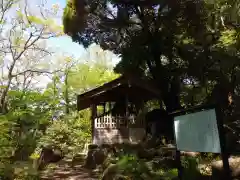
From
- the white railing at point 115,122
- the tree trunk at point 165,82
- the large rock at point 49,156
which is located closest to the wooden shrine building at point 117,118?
the white railing at point 115,122

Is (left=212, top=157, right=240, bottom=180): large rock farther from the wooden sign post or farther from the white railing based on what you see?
the white railing

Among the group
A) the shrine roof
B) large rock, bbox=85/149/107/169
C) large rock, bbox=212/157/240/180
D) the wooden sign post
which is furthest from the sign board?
the shrine roof

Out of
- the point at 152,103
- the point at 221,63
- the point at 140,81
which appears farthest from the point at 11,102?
the point at 221,63

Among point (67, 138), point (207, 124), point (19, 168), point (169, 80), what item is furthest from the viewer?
point (67, 138)

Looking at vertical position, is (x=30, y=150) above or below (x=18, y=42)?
below

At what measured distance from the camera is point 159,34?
12.7 m

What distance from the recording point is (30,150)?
36.6 ft

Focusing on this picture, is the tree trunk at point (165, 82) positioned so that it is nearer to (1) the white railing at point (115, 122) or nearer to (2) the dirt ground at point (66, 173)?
(1) the white railing at point (115, 122)

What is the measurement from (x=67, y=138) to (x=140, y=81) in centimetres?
651

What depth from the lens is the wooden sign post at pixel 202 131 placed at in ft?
14.8

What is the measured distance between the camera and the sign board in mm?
4643

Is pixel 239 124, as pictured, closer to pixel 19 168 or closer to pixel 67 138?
pixel 19 168

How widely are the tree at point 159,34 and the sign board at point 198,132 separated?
672 centimetres

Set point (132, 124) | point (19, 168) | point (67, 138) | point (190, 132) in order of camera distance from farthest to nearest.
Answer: point (67, 138)
point (132, 124)
point (19, 168)
point (190, 132)
